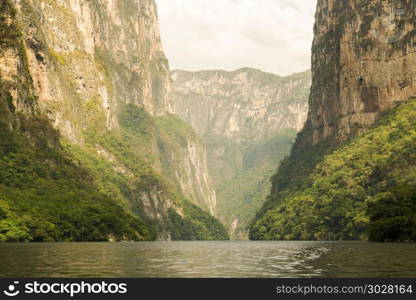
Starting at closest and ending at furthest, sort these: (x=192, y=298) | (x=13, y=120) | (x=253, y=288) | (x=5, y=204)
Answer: (x=192, y=298), (x=253, y=288), (x=5, y=204), (x=13, y=120)

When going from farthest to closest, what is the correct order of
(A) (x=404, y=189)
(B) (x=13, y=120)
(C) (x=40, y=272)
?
(B) (x=13, y=120) → (A) (x=404, y=189) → (C) (x=40, y=272)

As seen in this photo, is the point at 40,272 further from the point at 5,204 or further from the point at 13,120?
the point at 13,120

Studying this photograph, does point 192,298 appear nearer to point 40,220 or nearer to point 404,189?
point 404,189

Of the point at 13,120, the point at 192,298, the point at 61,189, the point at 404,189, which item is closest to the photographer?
the point at 192,298

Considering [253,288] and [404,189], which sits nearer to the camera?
[253,288]

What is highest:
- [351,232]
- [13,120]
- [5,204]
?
[13,120]

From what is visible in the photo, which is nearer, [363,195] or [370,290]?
[370,290]

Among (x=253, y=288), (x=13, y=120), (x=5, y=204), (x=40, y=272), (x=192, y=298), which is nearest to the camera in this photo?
(x=192, y=298)

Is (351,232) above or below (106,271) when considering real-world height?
below

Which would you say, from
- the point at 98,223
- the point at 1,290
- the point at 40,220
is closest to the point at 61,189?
the point at 98,223

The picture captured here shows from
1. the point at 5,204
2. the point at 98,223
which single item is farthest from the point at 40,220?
the point at 98,223
